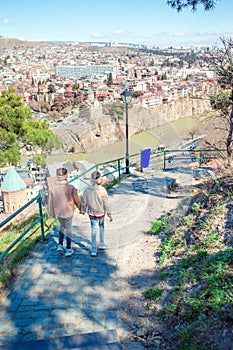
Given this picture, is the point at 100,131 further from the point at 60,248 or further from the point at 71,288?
the point at 71,288

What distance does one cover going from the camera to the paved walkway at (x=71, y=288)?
332cm

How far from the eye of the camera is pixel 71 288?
13.2ft

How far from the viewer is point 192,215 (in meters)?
5.50

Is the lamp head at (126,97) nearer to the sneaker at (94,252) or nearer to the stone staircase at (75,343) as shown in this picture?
the sneaker at (94,252)

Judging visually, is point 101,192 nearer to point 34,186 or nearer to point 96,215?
point 96,215

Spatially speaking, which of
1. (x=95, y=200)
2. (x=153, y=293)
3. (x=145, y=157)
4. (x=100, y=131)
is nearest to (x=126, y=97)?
(x=100, y=131)

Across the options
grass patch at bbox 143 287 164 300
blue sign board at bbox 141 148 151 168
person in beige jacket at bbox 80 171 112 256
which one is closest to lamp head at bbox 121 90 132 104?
blue sign board at bbox 141 148 151 168

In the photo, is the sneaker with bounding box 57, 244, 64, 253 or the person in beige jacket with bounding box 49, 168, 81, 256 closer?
the person in beige jacket with bounding box 49, 168, 81, 256

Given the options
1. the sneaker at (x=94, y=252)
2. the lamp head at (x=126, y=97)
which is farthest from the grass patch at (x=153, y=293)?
the lamp head at (x=126, y=97)

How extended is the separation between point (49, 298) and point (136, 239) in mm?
2174

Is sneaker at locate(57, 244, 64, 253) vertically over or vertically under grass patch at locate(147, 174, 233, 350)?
under

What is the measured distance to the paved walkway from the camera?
332 cm

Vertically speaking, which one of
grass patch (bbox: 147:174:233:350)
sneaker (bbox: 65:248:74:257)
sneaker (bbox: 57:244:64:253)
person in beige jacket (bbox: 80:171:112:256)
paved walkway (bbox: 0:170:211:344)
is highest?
person in beige jacket (bbox: 80:171:112:256)

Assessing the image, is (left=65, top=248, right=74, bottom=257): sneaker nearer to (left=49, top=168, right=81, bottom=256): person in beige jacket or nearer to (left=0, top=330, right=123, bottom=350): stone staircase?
(left=49, top=168, right=81, bottom=256): person in beige jacket
